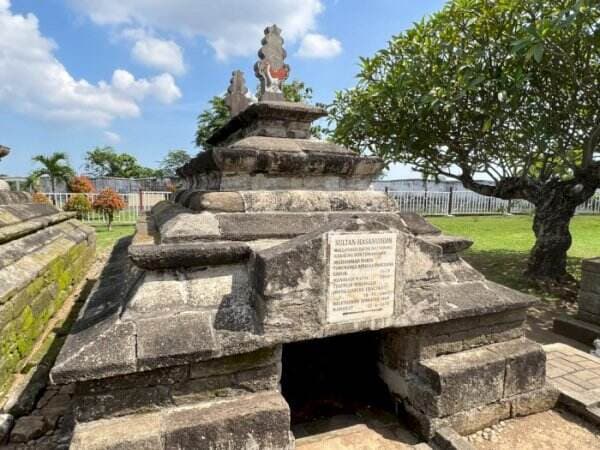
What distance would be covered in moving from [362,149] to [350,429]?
6.39 meters

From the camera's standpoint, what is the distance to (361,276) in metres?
2.47

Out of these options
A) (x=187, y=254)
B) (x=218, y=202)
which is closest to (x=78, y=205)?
(x=218, y=202)

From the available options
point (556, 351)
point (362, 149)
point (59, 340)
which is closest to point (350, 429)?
point (556, 351)

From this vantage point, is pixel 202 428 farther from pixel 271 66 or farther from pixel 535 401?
pixel 271 66

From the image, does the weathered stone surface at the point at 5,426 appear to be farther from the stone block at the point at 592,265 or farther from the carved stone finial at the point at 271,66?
→ the stone block at the point at 592,265

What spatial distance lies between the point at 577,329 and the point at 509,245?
770 centimetres

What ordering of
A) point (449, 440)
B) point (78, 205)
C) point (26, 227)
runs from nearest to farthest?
1. point (449, 440)
2. point (26, 227)
3. point (78, 205)

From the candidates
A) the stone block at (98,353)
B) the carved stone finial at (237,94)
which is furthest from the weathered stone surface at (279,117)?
the stone block at (98,353)

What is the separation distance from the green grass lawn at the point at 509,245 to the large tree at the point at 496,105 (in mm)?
753

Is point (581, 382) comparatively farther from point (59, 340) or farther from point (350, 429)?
point (59, 340)

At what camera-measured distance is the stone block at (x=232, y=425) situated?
210cm

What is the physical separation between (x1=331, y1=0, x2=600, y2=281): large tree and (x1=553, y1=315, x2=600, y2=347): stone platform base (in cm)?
268

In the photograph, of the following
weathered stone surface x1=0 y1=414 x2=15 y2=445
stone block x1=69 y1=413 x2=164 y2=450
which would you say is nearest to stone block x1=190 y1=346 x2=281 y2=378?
stone block x1=69 y1=413 x2=164 y2=450

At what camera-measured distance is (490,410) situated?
290 centimetres
